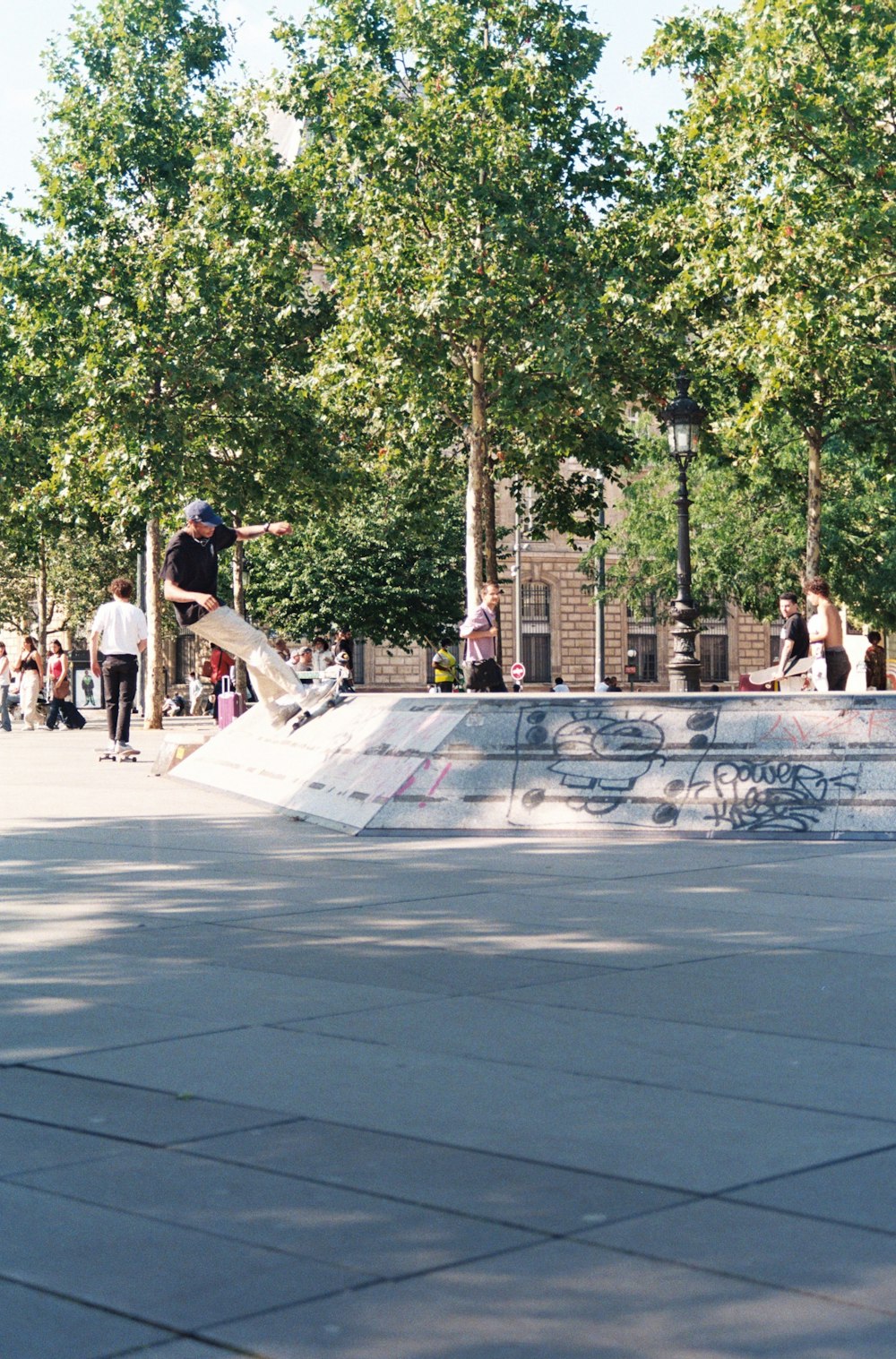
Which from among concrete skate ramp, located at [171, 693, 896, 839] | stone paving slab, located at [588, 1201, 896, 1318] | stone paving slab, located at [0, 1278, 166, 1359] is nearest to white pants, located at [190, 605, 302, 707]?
concrete skate ramp, located at [171, 693, 896, 839]

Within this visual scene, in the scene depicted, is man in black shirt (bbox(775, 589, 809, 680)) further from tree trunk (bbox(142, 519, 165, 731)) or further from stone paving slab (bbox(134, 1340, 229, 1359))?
tree trunk (bbox(142, 519, 165, 731))

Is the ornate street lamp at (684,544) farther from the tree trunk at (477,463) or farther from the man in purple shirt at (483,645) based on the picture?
the tree trunk at (477,463)

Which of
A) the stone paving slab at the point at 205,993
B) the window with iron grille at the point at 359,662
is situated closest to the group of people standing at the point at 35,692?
the stone paving slab at the point at 205,993

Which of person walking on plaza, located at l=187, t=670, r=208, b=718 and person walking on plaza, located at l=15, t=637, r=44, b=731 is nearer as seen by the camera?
person walking on plaza, located at l=15, t=637, r=44, b=731

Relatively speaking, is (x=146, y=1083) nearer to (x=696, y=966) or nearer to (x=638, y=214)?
(x=696, y=966)

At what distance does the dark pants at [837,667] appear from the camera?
15.3m

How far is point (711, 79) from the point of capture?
33.3 metres

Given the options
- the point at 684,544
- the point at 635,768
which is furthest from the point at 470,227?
the point at 635,768

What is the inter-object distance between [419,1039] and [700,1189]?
5.49 ft

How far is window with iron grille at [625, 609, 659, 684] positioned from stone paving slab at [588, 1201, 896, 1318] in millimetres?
73037

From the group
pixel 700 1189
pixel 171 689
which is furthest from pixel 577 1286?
pixel 171 689

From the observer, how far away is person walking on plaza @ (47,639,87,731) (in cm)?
3412

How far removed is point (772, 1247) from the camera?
321cm

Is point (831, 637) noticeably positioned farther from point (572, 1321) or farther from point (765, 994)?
point (572, 1321)
